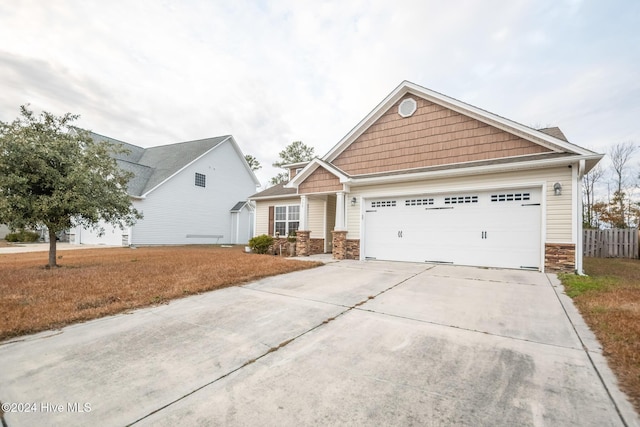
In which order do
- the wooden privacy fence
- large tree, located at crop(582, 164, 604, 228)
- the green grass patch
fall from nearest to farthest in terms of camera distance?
the green grass patch < the wooden privacy fence < large tree, located at crop(582, 164, 604, 228)

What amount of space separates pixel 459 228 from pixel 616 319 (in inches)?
213

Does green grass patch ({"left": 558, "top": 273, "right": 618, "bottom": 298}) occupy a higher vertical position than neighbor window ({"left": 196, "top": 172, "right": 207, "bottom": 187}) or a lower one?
lower

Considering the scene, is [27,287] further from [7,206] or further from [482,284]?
[482,284]

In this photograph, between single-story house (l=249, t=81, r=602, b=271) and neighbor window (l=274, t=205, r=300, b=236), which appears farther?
neighbor window (l=274, t=205, r=300, b=236)

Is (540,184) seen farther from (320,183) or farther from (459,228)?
(320,183)

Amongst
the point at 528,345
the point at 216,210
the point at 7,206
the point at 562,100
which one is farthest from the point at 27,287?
the point at 562,100

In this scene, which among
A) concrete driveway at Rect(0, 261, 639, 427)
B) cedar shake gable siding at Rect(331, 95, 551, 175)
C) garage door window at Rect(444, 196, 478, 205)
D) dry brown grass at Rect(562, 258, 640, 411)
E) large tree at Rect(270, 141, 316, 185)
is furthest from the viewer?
large tree at Rect(270, 141, 316, 185)

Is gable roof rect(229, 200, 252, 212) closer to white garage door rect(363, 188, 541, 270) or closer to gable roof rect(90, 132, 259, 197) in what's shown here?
gable roof rect(90, 132, 259, 197)

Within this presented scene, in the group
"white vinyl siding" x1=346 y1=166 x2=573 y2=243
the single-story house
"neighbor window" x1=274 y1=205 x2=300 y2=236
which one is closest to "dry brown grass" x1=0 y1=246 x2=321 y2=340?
the single-story house

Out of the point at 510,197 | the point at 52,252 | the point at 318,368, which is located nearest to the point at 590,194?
the point at 510,197

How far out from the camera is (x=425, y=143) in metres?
10.3

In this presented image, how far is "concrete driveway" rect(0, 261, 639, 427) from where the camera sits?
6.15ft

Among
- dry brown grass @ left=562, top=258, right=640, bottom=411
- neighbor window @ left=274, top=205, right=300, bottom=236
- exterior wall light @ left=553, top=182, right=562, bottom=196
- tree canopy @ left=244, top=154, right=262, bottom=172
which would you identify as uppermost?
A: tree canopy @ left=244, top=154, right=262, bottom=172

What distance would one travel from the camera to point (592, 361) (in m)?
2.66
